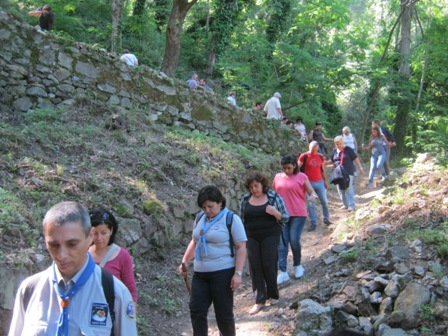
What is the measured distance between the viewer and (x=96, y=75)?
9930mm

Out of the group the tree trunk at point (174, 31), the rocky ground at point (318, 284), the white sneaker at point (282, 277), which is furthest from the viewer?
the tree trunk at point (174, 31)

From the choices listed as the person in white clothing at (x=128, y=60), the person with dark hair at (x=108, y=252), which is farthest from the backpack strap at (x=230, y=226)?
the person in white clothing at (x=128, y=60)

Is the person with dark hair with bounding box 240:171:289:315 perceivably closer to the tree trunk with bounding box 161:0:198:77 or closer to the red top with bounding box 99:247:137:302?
the red top with bounding box 99:247:137:302

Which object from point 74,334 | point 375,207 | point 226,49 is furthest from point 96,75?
point 226,49

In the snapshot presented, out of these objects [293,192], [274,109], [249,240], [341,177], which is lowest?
[249,240]

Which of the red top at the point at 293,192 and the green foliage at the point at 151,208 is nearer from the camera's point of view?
the red top at the point at 293,192

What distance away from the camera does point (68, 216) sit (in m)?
2.03

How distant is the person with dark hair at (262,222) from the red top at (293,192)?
960mm

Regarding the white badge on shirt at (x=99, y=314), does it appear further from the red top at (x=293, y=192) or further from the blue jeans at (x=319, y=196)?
the blue jeans at (x=319, y=196)

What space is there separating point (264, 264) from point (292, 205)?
3.86 ft

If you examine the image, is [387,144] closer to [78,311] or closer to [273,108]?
[273,108]

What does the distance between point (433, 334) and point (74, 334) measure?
141 inches

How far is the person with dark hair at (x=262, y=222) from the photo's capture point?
5430mm

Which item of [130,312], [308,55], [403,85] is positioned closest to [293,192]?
[130,312]
